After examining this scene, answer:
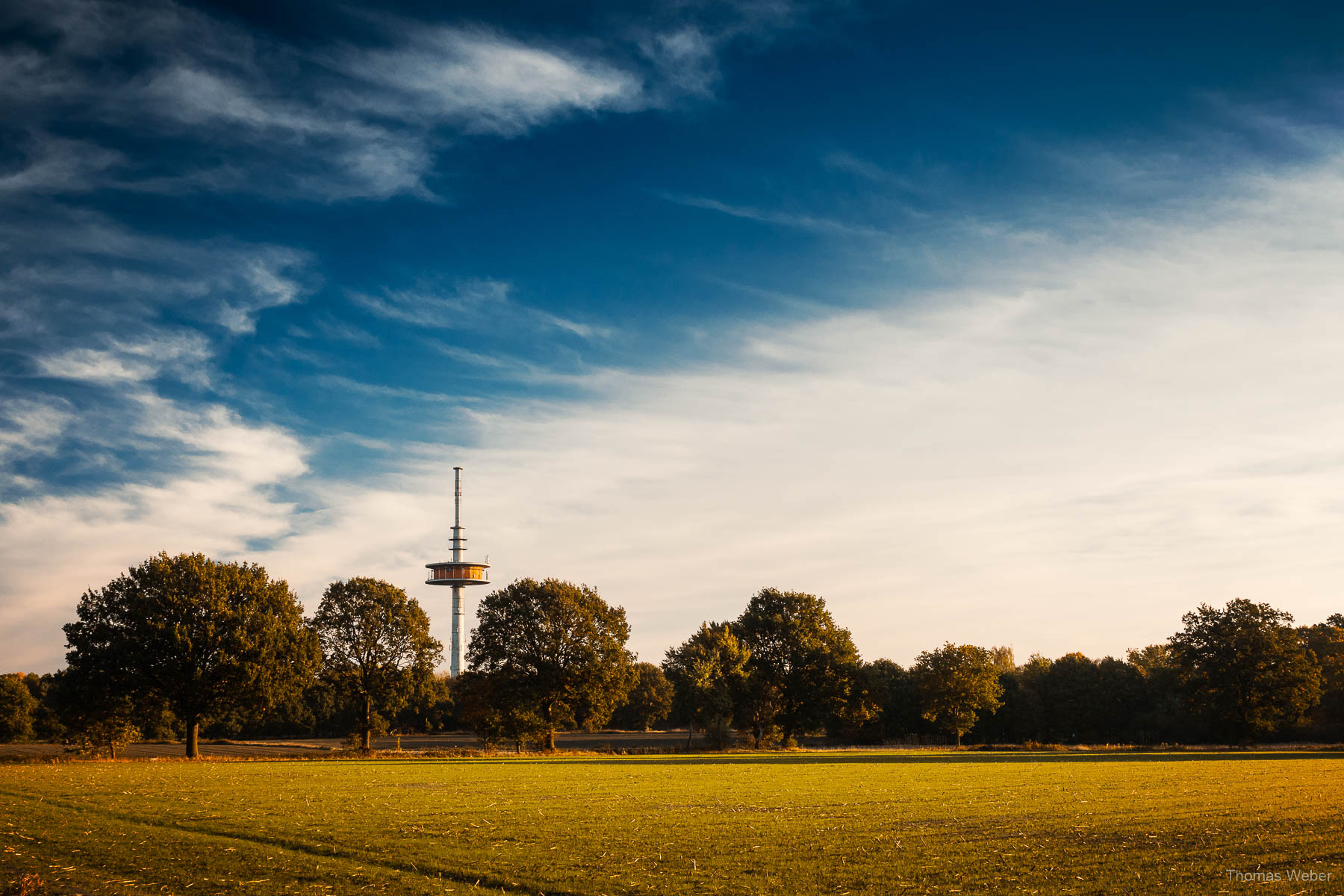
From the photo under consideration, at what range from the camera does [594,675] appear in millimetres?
82812

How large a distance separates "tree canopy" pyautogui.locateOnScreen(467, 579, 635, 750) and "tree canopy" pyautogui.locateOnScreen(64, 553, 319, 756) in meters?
20.1

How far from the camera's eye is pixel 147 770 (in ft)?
151

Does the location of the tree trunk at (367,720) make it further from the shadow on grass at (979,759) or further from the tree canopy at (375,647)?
the shadow on grass at (979,759)

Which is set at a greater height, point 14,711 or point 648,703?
point 14,711

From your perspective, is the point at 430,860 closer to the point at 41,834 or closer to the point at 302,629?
the point at 41,834

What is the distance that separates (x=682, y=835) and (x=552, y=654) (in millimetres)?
66912

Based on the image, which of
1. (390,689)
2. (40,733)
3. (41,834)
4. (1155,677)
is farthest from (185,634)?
(1155,677)

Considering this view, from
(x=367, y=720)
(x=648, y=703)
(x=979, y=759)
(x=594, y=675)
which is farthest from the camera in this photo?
(x=648, y=703)

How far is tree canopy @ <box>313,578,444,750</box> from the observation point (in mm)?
79000

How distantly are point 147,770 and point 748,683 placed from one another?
59314mm

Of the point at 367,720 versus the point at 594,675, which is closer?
the point at 367,720

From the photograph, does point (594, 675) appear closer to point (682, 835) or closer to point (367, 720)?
point (367, 720)

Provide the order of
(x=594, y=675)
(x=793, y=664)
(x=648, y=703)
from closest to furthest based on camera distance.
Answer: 1. (x=594, y=675)
2. (x=793, y=664)
3. (x=648, y=703)

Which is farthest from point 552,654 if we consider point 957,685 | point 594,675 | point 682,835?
point 682,835
